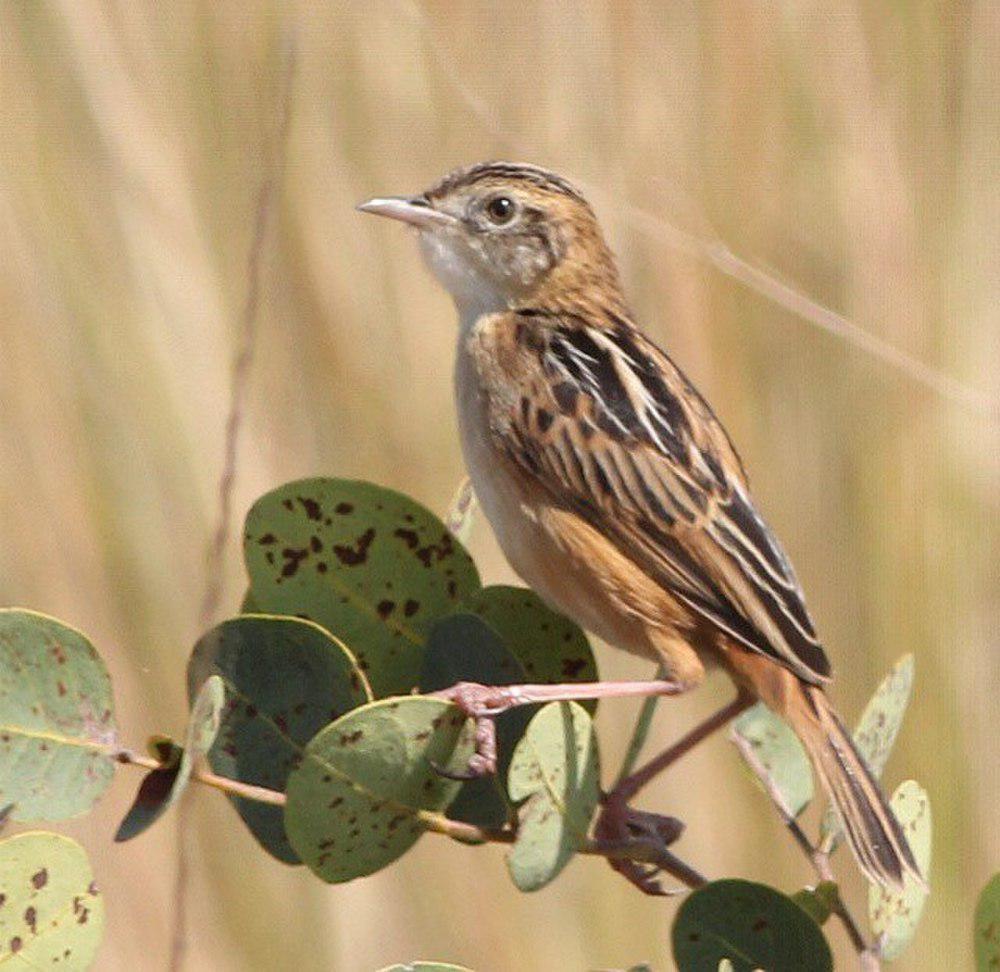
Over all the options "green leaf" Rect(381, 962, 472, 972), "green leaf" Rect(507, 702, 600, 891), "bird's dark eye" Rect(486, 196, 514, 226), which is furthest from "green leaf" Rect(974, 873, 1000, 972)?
"bird's dark eye" Rect(486, 196, 514, 226)

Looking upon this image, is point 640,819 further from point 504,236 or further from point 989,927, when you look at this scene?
point 504,236

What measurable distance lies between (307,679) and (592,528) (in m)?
1.04

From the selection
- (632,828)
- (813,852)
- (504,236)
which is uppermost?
(504,236)

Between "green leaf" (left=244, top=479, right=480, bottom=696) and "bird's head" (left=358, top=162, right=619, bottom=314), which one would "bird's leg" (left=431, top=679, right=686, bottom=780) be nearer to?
"green leaf" (left=244, top=479, right=480, bottom=696)

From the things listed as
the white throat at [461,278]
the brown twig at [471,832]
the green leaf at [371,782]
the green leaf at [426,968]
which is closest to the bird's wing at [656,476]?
the white throat at [461,278]

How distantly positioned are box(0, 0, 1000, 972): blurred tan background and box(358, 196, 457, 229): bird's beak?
1.51ft

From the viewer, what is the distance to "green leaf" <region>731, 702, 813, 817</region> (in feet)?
7.72

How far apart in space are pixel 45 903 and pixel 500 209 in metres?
1.85

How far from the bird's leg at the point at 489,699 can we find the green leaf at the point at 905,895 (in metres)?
0.35

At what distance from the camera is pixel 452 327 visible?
4215mm

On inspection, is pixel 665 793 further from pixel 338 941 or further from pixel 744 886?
pixel 744 886

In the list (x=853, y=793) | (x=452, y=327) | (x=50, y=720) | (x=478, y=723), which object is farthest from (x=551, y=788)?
(x=452, y=327)

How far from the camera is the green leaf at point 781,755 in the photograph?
7.72 ft

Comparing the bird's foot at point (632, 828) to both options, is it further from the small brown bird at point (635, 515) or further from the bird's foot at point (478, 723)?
the bird's foot at point (478, 723)
